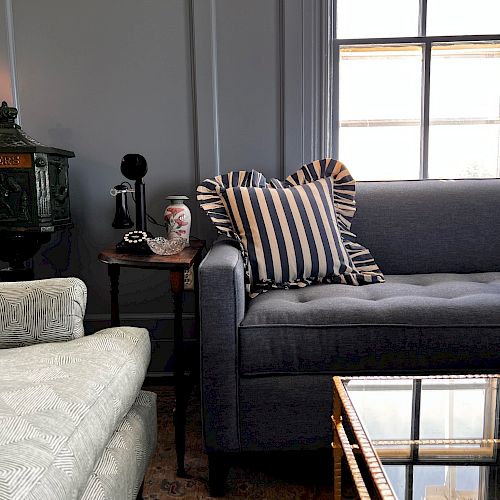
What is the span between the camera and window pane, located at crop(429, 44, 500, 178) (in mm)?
2465

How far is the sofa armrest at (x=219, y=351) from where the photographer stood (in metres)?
1.44

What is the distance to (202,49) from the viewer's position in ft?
7.63

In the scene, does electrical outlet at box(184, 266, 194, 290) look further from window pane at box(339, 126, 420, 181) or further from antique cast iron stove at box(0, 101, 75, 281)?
window pane at box(339, 126, 420, 181)

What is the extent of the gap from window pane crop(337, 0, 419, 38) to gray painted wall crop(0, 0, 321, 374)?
0.22 m

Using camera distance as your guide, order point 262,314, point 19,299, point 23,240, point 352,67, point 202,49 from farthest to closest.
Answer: point 352,67 → point 202,49 → point 23,240 → point 262,314 → point 19,299

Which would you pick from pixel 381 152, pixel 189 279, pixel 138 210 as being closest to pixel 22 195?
pixel 138 210

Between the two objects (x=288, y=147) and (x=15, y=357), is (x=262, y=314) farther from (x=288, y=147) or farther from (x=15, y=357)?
(x=288, y=147)

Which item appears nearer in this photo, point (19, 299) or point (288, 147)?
point (19, 299)

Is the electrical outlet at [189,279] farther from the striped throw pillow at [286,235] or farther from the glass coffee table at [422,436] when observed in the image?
the glass coffee table at [422,436]

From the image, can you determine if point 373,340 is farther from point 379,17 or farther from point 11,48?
point 11,48

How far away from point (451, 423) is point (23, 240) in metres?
1.64

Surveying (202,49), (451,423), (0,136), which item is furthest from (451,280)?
(0,136)

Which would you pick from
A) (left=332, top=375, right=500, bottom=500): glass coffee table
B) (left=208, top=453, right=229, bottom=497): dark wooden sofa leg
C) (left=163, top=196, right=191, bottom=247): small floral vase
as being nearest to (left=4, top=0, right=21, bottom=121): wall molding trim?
(left=163, top=196, right=191, bottom=247): small floral vase

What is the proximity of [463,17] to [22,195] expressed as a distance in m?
2.00
